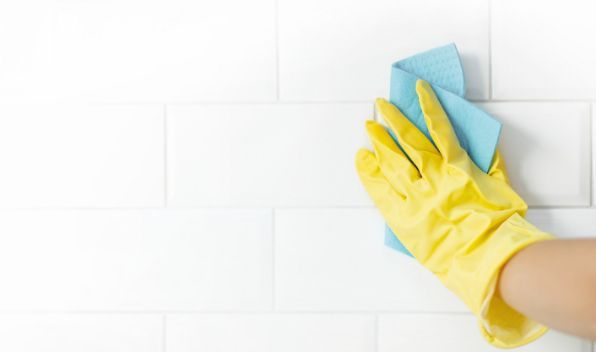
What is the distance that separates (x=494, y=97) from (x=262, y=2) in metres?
0.32

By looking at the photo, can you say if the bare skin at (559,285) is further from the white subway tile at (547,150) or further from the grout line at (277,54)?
the grout line at (277,54)

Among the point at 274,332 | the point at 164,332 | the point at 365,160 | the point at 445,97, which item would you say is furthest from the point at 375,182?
the point at 164,332

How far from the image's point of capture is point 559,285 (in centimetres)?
65

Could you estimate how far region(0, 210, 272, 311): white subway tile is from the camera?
0.93 metres

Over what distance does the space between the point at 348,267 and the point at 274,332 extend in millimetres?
128

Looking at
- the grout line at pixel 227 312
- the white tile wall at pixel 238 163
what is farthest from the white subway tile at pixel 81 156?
the grout line at pixel 227 312

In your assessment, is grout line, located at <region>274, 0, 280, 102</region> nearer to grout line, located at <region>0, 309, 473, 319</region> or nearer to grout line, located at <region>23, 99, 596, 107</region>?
grout line, located at <region>23, 99, 596, 107</region>

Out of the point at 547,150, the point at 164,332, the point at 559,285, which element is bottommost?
the point at 164,332

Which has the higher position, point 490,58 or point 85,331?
point 490,58

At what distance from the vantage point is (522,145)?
3.03 ft

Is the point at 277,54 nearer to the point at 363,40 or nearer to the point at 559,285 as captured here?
the point at 363,40

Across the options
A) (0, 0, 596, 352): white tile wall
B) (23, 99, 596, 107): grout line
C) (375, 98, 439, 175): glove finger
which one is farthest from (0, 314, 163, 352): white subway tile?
(375, 98, 439, 175): glove finger

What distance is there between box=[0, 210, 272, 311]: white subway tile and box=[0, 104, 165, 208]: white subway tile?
2cm

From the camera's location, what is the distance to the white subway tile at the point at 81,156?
93 cm
